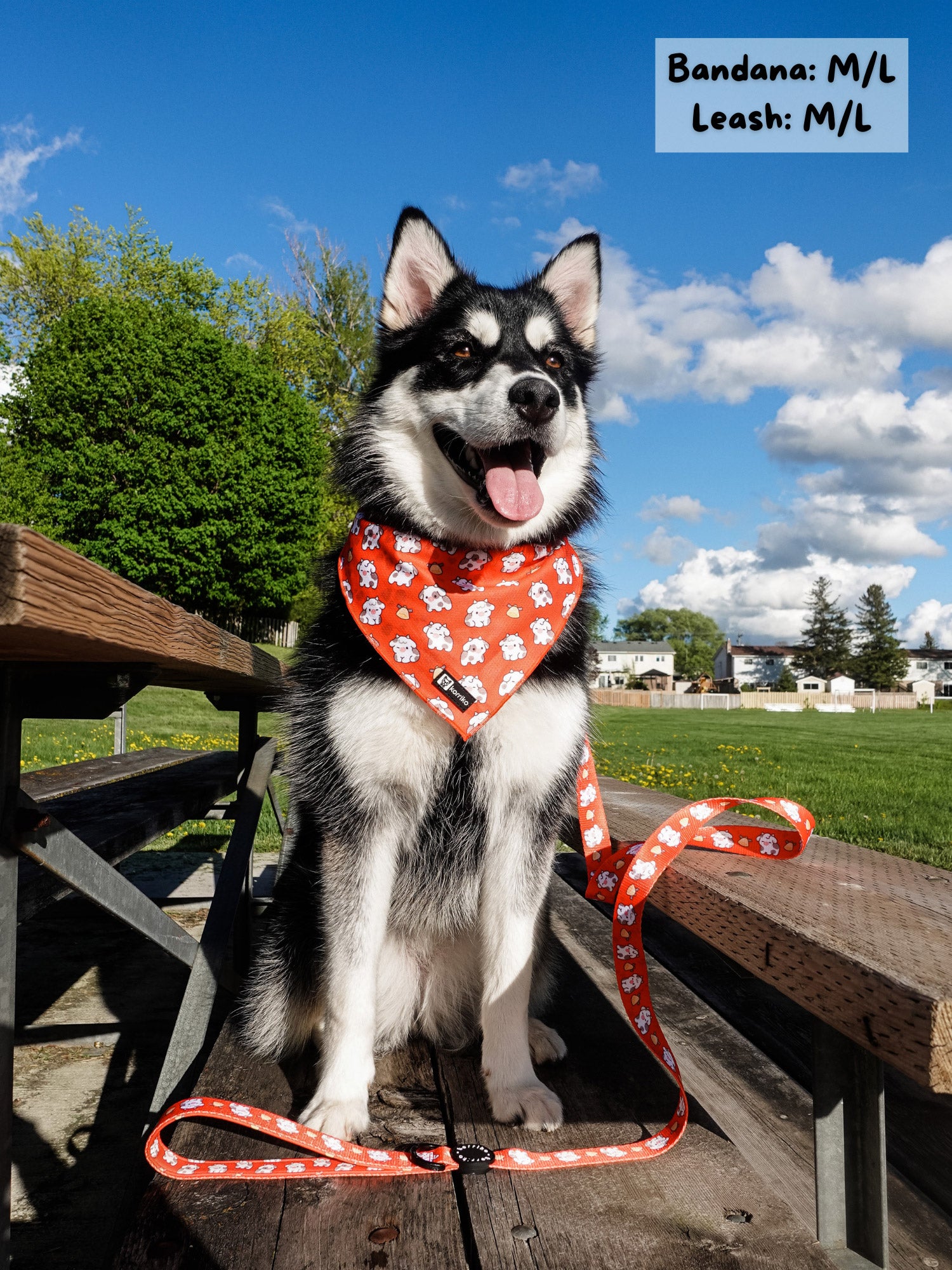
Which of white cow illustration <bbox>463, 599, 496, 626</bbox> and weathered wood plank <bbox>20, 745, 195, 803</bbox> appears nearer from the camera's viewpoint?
white cow illustration <bbox>463, 599, 496, 626</bbox>

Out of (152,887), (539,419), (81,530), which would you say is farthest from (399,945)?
(81,530)

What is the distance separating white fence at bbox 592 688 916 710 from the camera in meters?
53.2

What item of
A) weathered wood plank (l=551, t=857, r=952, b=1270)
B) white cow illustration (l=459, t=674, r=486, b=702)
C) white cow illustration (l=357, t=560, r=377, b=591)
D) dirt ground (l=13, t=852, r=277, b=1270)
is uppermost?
white cow illustration (l=357, t=560, r=377, b=591)

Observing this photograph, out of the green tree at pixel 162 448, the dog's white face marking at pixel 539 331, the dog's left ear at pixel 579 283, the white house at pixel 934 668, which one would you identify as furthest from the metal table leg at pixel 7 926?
the white house at pixel 934 668

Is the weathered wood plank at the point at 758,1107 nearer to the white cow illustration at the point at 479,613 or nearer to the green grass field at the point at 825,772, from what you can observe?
the green grass field at the point at 825,772

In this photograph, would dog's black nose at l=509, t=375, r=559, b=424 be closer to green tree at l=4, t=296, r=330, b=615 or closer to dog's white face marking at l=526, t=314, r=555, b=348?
dog's white face marking at l=526, t=314, r=555, b=348

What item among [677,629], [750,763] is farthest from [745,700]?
[677,629]

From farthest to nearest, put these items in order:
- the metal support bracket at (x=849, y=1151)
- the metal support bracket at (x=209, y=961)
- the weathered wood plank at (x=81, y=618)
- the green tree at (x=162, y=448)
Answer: the green tree at (x=162, y=448) → the metal support bracket at (x=209, y=961) → the metal support bracket at (x=849, y=1151) → the weathered wood plank at (x=81, y=618)

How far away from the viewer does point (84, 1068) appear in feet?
9.92

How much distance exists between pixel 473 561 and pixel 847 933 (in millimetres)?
1230

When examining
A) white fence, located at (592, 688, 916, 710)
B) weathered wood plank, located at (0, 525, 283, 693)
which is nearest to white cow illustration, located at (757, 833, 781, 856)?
weathered wood plank, located at (0, 525, 283, 693)

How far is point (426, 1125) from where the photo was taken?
66.5 inches

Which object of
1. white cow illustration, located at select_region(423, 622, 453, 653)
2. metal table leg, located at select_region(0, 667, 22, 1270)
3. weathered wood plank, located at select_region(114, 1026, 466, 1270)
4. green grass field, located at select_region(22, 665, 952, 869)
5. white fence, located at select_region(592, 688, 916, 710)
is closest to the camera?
weathered wood plank, located at select_region(114, 1026, 466, 1270)

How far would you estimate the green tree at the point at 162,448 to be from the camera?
26406 mm
